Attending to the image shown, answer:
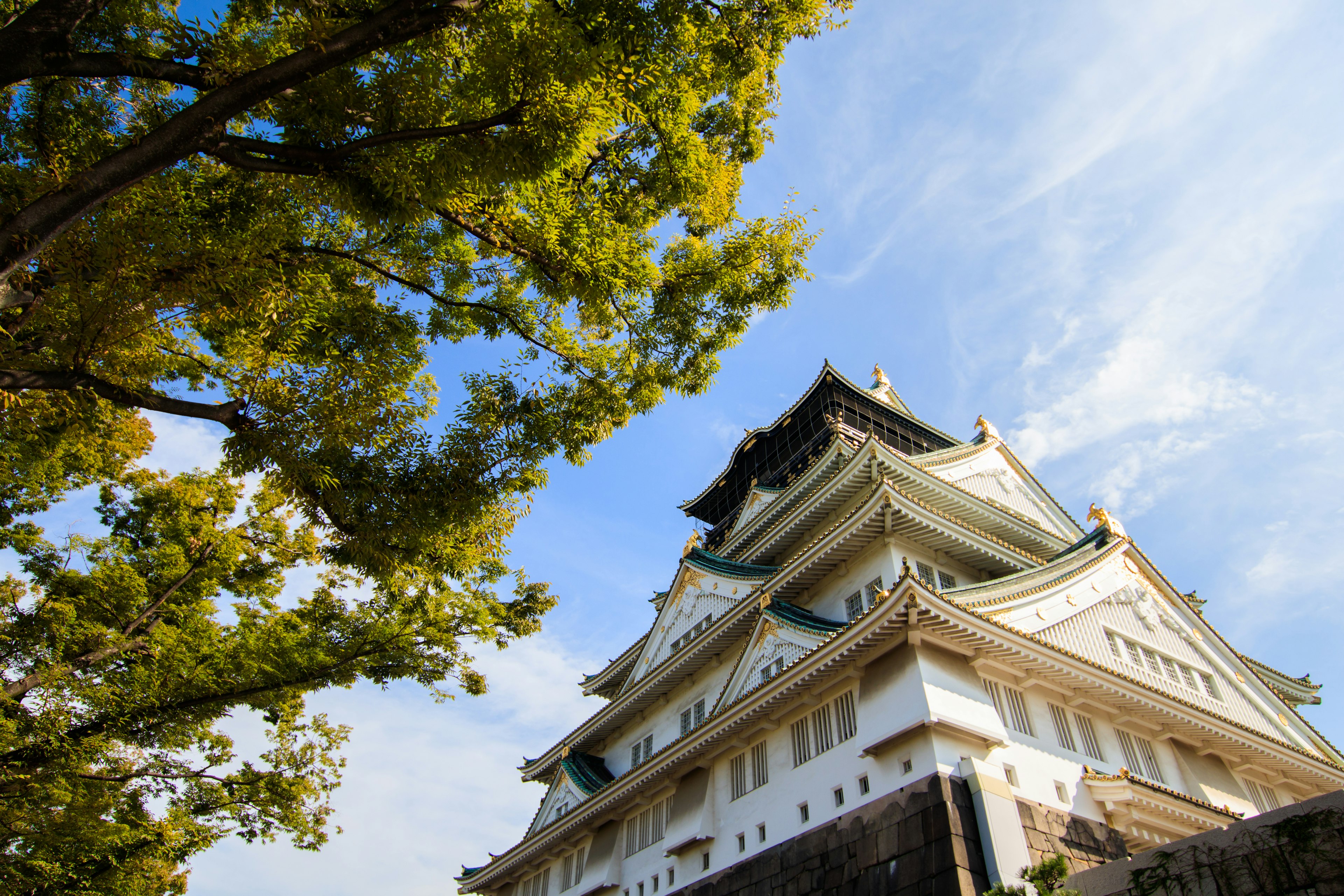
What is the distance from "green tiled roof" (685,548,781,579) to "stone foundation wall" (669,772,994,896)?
6.93 m

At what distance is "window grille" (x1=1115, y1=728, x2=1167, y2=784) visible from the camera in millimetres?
13844

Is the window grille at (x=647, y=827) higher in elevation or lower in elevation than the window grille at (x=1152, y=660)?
lower

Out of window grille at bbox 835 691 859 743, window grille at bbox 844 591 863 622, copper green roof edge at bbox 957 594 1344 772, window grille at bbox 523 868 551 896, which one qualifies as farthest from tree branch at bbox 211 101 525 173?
window grille at bbox 523 868 551 896

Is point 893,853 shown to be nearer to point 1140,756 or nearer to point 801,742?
point 801,742

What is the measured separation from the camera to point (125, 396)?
699 cm

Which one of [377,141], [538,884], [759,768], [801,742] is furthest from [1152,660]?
[377,141]

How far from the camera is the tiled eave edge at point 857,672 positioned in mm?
12195

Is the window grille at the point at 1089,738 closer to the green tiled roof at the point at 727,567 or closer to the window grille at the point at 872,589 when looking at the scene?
the window grille at the point at 872,589

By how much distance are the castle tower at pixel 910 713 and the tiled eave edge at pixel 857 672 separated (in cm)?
5

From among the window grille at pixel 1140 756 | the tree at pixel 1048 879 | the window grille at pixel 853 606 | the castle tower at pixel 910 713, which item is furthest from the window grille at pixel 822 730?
the window grille at pixel 1140 756

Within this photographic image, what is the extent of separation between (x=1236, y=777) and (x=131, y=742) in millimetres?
22524

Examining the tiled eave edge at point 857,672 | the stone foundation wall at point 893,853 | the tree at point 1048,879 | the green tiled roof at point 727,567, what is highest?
the green tiled roof at point 727,567

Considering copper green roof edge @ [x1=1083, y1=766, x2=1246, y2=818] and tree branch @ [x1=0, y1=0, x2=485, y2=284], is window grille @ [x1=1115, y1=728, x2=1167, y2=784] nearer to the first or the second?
copper green roof edge @ [x1=1083, y1=766, x2=1246, y2=818]

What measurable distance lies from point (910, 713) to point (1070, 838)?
3.14m
